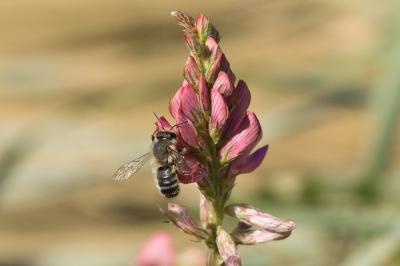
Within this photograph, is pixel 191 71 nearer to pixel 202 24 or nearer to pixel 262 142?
pixel 202 24

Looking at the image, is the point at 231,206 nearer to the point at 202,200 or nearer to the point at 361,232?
the point at 202,200

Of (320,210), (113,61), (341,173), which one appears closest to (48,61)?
(341,173)

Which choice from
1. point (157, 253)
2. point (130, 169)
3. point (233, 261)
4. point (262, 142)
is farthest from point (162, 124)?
point (262, 142)

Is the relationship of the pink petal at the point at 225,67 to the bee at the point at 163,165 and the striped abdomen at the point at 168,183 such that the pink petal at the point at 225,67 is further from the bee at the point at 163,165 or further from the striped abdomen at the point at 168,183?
the striped abdomen at the point at 168,183

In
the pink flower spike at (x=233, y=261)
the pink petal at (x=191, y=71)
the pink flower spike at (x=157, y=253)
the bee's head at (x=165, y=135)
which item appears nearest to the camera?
the pink flower spike at (x=233, y=261)

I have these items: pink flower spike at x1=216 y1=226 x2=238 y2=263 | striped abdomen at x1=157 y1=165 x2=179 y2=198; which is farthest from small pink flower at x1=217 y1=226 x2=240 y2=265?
striped abdomen at x1=157 y1=165 x2=179 y2=198

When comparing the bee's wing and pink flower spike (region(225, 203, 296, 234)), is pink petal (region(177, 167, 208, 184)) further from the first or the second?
the bee's wing

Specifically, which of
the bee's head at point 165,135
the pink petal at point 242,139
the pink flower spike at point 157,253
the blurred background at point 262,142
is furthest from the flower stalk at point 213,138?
the blurred background at point 262,142
